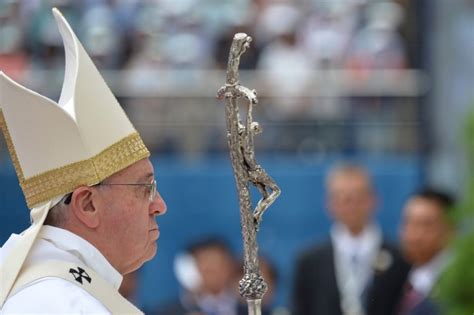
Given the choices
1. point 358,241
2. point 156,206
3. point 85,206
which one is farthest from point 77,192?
point 358,241

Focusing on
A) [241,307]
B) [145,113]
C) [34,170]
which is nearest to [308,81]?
[145,113]

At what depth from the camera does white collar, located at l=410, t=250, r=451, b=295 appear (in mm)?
6285

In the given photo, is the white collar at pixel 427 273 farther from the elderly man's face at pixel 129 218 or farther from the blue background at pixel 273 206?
the elderly man's face at pixel 129 218

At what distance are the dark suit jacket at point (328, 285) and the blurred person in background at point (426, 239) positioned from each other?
0.10 meters

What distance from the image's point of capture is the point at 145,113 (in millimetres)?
9016

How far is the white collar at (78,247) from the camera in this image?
9.55 ft

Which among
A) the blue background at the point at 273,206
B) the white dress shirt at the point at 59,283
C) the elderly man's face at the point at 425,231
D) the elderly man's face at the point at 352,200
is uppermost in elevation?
the blue background at the point at 273,206

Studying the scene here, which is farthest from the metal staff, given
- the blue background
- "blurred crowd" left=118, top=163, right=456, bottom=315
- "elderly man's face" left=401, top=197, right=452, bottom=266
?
the blue background

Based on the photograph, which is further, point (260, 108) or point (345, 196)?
point (260, 108)

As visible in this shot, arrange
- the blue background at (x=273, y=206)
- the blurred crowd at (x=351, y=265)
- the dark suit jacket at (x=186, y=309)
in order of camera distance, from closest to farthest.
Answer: the blurred crowd at (x=351, y=265), the dark suit jacket at (x=186, y=309), the blue background at (x=273, y=206)

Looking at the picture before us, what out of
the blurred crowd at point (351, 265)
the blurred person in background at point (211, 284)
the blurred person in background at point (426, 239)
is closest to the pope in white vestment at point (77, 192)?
the blurred crowd at point (351, 265)

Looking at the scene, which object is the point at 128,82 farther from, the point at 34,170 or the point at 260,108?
the point at 34,170

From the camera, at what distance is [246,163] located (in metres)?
2.88

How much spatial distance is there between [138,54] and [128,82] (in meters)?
0.29
